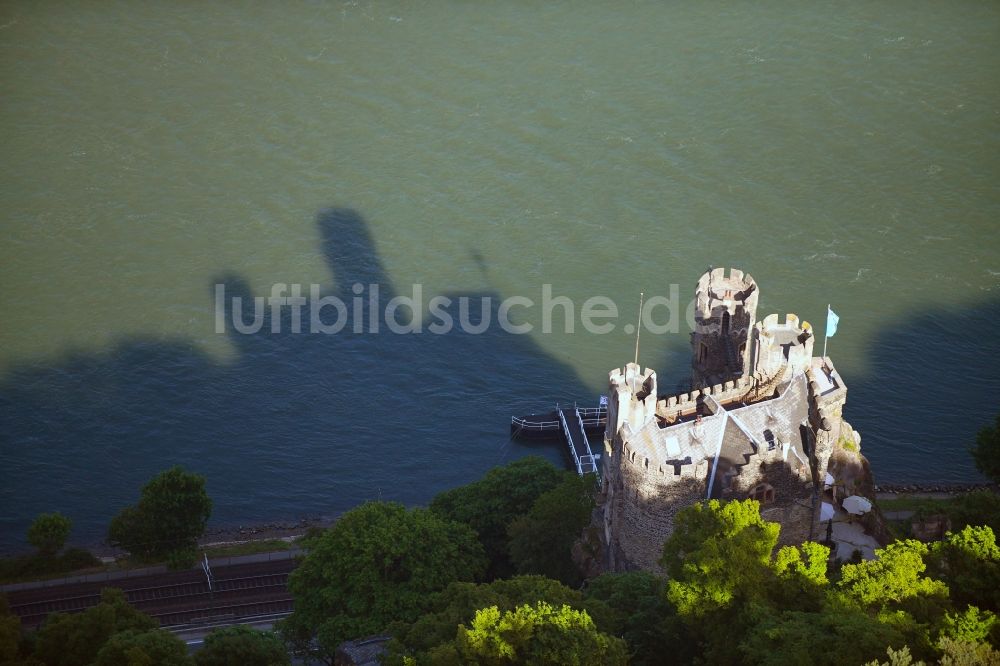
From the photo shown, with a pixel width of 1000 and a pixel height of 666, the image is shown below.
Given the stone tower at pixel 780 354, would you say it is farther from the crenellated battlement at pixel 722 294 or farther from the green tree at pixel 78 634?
the green tree at pixel 78 634

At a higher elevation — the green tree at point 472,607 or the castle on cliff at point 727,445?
the castle on cliff at point 727,445

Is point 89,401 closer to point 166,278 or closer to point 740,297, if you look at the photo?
point 166,278

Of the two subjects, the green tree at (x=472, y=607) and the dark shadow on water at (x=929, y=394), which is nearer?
the green tree at (x=472, y=607)

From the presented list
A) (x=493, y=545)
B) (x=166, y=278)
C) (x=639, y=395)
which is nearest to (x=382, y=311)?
(x=166, y=278)

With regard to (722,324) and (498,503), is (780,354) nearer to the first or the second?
(722,324)

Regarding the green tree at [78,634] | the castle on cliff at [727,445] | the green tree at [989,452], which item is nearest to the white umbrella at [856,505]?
the castle on cliff at [727,445]

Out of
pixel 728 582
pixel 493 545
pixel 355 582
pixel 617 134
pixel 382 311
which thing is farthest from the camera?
pixel 617 134

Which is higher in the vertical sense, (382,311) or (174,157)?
(174,157)
